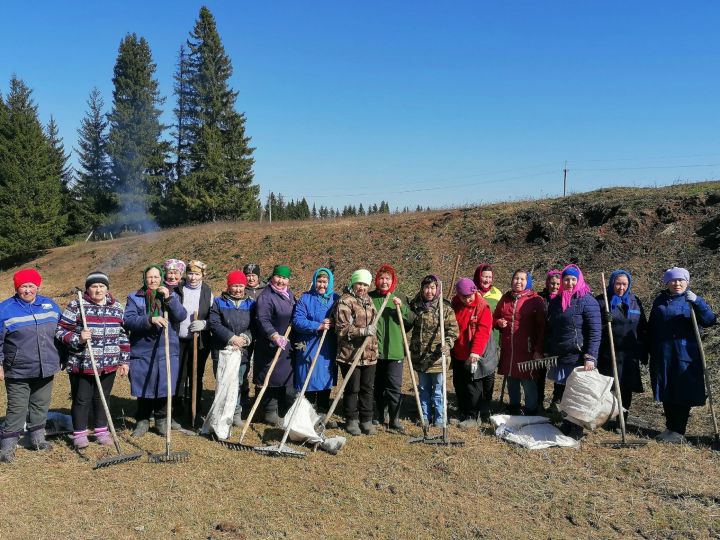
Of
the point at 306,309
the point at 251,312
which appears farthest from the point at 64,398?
the point at 306,309

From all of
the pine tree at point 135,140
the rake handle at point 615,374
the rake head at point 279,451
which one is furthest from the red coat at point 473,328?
the pine tree at point 135,140

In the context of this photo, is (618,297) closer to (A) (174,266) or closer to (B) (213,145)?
(A) (174,266)

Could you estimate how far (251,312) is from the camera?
588 centimetres

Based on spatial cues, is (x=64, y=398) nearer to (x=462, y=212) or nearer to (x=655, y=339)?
(x=655, y=339)

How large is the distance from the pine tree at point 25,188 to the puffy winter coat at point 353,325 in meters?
30.4

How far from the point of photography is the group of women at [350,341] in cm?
520

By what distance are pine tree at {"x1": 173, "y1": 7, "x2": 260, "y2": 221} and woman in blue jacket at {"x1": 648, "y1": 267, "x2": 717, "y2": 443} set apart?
3030 centimetres

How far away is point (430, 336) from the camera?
578 cm

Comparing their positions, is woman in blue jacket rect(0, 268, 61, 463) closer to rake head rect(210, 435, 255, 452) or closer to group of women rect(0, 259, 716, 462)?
group of women rect(0, 259, 716, 462)

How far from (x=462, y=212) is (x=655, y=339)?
13899 millimetres

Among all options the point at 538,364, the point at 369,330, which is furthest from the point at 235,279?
the point at 538,364

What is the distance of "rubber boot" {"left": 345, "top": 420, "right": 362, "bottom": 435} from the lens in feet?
18.6

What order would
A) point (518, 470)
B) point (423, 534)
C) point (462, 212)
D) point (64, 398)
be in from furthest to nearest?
point (462, 212) → point (64, 398) → point (518, 470) → point (423, 534)

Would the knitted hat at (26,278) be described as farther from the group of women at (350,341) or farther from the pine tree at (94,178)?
the pine tree at (94,178)
